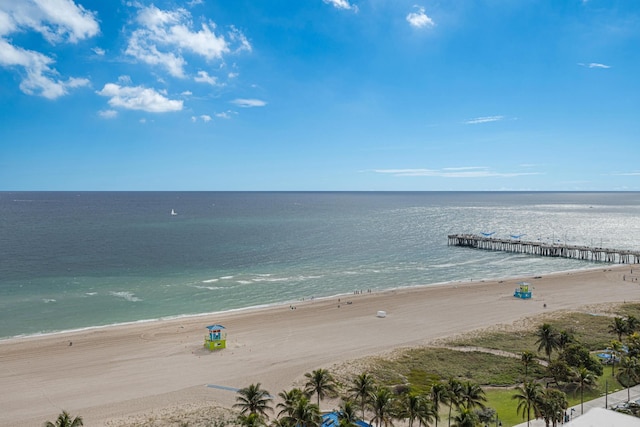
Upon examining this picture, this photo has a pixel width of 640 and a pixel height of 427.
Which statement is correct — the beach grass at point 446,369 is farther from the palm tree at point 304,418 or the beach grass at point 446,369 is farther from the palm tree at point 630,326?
the palm tree at point 304,418

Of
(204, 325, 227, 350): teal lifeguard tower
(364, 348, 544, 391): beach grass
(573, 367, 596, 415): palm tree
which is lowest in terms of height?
(364, 348, 544, 391): beach grass

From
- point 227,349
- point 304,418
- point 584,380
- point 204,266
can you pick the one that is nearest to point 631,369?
point 584,380

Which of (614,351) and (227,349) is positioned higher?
(614,351)

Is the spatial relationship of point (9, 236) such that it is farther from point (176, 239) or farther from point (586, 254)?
point (586, 254)

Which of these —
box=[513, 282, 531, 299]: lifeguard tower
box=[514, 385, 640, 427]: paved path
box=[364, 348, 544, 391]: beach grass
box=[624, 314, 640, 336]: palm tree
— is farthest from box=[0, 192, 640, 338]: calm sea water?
box=[514, 385, 640, 427]: paved path

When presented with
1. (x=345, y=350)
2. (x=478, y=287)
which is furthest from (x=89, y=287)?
(x=478, y=287)

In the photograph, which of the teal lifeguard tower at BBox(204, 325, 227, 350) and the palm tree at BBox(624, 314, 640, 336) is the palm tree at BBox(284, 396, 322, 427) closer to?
the teal lifeguard tower at BBox(204, 325, 227, 350)

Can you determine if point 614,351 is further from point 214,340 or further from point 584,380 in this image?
point 214,340
